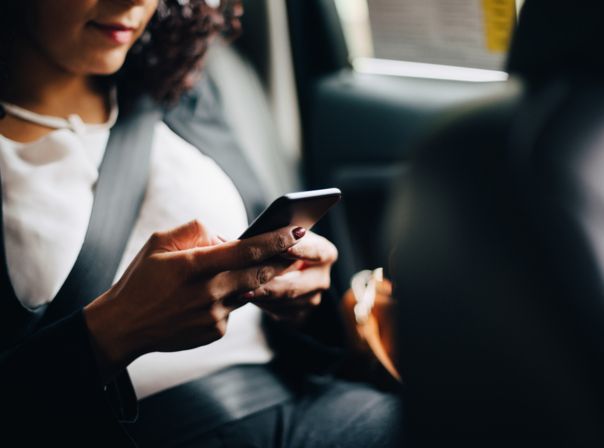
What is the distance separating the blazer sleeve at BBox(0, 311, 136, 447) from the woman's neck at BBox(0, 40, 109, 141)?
352 millimetres

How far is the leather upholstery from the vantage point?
0.50m

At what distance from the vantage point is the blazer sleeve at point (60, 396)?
81 centimetres

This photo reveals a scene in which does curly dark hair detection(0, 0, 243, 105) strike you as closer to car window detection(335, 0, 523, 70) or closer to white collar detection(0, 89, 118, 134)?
white collar detection(0, 89, 118, 134)

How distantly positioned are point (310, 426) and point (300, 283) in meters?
0.23

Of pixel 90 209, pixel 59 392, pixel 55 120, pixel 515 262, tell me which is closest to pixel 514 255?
pixel 515 262

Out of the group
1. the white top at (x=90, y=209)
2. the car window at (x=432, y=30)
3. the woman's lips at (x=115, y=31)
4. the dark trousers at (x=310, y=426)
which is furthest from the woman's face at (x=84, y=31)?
the car window at (x=432, y=30)

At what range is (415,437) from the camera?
53 centimetres

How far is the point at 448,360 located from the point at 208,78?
1034mm

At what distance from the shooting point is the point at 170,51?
4.34 feet

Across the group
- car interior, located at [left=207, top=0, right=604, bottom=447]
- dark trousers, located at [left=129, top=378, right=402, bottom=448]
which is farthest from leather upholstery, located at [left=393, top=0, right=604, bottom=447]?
dark trousers, located at [left=129, top=378, right=402, bottom=448]

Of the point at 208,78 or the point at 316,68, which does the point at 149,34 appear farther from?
the point at 316,68

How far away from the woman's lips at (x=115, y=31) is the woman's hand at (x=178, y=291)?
0.37 meters

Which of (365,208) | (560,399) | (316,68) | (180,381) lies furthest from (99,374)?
(316,68)

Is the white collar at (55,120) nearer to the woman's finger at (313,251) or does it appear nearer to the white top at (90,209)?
the white top at (90,209)
